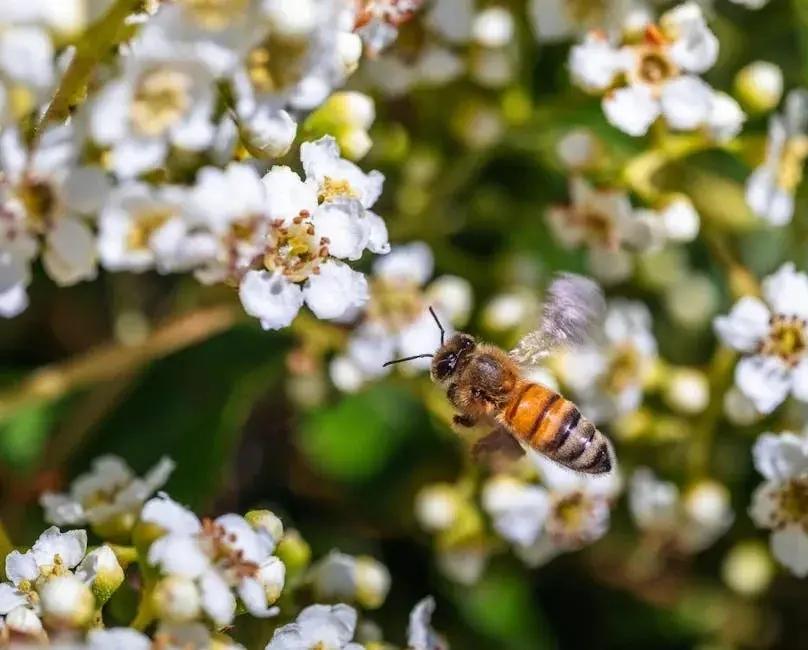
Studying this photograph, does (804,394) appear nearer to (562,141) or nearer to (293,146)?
(562,141)

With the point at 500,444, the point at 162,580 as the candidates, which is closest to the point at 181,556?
A: the point at 162,580

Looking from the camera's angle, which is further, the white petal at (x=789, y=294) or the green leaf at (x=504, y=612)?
the green leaf at (x=504, y=612)

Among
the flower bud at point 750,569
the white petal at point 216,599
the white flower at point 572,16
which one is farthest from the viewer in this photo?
the flower bud at point 750,569

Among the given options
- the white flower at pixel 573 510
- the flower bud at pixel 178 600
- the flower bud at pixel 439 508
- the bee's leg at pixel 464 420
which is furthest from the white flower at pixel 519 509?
the flower bud at pixel 178 600

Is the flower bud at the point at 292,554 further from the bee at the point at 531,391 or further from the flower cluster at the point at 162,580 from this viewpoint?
the bee at the point at 531,391

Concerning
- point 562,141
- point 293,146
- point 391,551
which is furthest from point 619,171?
point 391,551

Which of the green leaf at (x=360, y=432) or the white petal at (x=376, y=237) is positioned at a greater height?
the white petal at (x=376, y=237)

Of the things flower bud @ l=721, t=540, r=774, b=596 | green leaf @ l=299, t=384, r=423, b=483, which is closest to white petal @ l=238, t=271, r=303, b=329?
green leaf @ l=299, t=384, r=423, b=483
